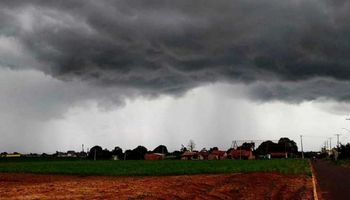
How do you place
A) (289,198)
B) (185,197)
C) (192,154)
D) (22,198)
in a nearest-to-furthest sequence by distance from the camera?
(22,198) → (185,197) → (289,198) → (192,154)

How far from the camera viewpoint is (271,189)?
29422 millimetres

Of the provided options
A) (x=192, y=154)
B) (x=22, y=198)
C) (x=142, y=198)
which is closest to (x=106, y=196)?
(x=142, y=198)

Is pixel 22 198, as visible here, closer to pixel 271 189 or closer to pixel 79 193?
pixel 79 193

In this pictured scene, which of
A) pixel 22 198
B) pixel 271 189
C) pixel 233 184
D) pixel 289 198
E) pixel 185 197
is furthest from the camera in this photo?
pixel 233 184

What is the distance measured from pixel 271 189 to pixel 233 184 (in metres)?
3.19

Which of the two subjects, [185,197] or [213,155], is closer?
[185,197]

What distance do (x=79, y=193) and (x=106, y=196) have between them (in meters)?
2.20

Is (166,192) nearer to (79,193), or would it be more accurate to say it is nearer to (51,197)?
(79,193)

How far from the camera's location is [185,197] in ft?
75.6

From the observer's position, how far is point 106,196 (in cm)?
2194

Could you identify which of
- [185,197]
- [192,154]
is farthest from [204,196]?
[192,154]

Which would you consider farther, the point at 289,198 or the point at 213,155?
the point at 213,155

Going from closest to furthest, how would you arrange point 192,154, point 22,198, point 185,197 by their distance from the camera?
point 22,198
point 185,197
point 192,154

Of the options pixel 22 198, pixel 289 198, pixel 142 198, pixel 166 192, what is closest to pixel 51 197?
pixel 22 198
